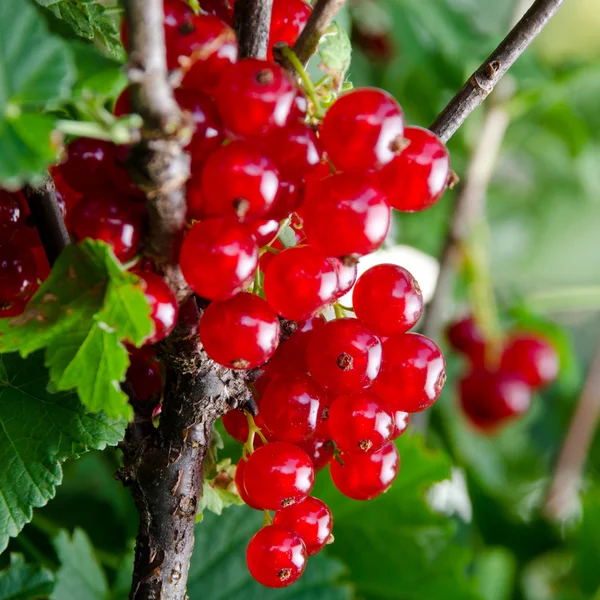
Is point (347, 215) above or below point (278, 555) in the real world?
above

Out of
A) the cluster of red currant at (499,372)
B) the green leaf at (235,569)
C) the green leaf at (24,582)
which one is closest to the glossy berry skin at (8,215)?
the green leaf at (24,582)

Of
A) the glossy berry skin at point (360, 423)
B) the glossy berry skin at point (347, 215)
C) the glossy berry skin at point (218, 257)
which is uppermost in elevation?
the glossy berry skin at point (347, 215)

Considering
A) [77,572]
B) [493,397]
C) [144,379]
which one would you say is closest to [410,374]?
[144,379]

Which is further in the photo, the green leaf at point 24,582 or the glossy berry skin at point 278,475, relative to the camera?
the green leaf at point 24,582

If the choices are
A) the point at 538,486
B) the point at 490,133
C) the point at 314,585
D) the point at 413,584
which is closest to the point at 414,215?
the point at 490,133

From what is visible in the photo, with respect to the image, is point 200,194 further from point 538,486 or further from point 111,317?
point 538,486

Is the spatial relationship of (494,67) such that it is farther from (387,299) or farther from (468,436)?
(468,436)

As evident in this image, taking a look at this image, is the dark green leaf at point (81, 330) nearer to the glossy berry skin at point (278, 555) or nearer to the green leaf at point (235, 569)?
the glossy berry skin at point (278, 555)

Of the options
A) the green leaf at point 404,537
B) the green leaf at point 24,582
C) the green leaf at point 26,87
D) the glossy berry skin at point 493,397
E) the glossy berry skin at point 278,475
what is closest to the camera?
the green leaf at point 26,87
